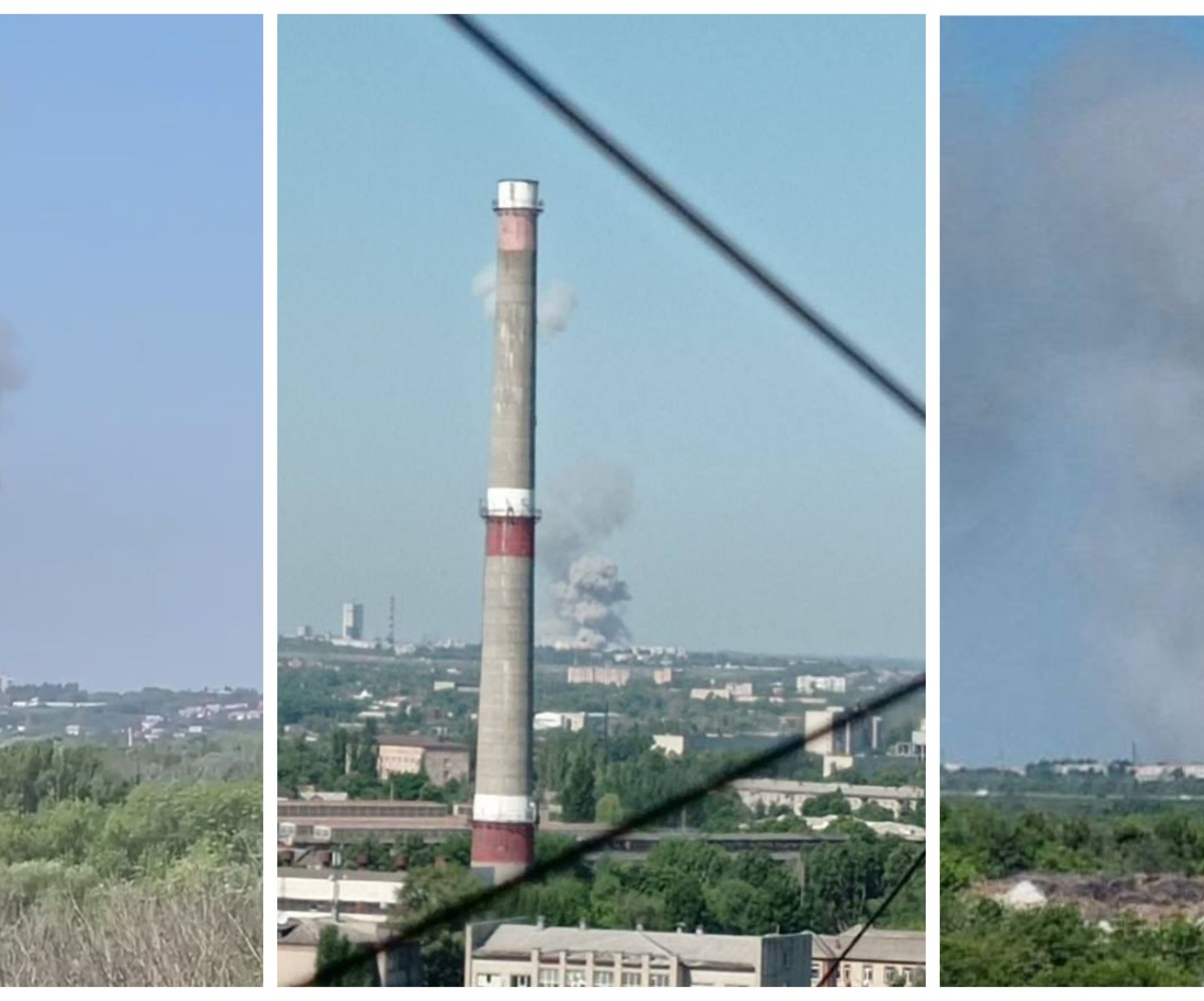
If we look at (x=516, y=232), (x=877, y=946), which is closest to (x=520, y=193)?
(x=516, y=232)

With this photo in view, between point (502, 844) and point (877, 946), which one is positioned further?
point (502, 844)

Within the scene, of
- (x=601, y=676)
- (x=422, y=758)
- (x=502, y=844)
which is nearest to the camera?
(x=502, y=844)

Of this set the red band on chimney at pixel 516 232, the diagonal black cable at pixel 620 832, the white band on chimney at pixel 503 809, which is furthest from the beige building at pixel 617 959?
the red band on chimney at pixel 516 232

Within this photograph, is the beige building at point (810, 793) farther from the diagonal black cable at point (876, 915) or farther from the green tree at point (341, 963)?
the green tree at point (341, 963)

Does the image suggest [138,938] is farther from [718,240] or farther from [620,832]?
[718,240]

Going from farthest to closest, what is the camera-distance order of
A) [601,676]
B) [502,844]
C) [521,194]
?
[601,676] < [502,844] < [521,194]

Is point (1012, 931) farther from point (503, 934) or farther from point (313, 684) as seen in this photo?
point (313, 684)
